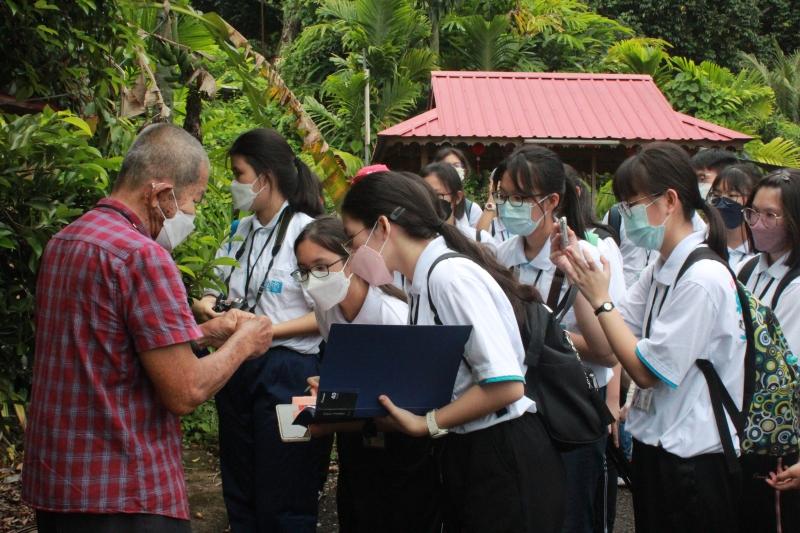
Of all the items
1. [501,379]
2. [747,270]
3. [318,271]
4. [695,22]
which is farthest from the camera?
[695,22]

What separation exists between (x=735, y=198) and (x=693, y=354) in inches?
101

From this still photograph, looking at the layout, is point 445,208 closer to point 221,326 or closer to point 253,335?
point 221,326

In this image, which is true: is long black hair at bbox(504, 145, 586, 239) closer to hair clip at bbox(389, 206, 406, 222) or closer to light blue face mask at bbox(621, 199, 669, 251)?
light blue face mask at bbox(621, 199, 669, 251)

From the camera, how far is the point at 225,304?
13.7 feet

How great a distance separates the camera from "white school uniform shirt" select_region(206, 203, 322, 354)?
431 cm

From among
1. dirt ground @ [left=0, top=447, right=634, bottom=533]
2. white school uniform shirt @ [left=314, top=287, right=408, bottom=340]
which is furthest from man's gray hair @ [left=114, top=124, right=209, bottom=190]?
dirt ground @ [left=0, top=447, right=634, bottom=533]

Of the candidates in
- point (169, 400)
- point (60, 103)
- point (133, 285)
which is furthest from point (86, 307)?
point (60, 103)

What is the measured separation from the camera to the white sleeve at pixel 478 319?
2.81 meters

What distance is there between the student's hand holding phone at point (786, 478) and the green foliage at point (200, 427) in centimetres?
496

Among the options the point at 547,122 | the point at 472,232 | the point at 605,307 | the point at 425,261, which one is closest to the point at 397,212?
the point at 425,261

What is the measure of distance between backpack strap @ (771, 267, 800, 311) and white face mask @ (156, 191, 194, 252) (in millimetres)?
2334

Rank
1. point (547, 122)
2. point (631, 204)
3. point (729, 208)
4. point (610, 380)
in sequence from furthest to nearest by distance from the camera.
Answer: point (547, 122)
point (729, 208)
point (610, 380)
point (631, 204)

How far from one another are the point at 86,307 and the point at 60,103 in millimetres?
1786

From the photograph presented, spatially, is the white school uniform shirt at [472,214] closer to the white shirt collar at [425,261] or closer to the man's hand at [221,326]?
the man's hand at [221,326]
